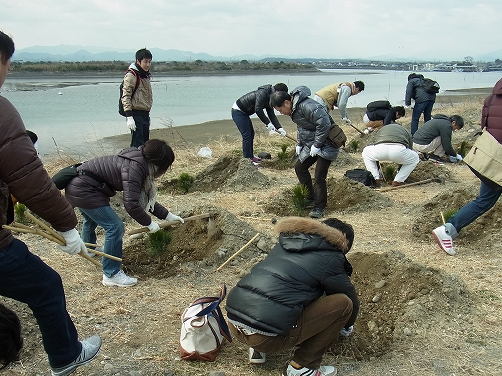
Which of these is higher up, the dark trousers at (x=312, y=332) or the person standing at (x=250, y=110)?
the person standing at (x=250, y=110)

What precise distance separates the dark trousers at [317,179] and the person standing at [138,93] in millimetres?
2745

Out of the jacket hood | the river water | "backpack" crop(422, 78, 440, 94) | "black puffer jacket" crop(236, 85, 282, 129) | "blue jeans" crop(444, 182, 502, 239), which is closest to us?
the jacket hood

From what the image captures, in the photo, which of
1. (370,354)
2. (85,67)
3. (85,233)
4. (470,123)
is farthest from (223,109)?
(85,67)

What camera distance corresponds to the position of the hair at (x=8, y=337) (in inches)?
109

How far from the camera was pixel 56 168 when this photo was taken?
8562 millimetres

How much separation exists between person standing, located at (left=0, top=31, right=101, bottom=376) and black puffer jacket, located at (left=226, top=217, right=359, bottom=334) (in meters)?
0.92

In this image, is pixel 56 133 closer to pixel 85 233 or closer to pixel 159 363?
pixel 85 233

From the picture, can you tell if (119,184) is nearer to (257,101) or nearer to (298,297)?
(298,297)

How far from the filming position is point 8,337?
2789 mm

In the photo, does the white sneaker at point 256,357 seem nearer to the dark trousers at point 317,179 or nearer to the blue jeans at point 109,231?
the blue jeans at point 109,231

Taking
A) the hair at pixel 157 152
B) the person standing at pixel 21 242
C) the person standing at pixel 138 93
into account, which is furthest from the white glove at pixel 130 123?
the person standing at pixel 21 242

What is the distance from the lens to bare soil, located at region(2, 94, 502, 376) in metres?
2.97

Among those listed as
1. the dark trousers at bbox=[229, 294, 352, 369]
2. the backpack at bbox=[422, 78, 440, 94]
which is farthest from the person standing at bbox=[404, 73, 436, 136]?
the dark trousers at bbox=[229, 294, 352, 369]

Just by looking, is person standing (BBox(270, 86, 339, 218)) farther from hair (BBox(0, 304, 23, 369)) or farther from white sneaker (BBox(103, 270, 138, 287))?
hair (BBox(0, 304, 23, 369))
